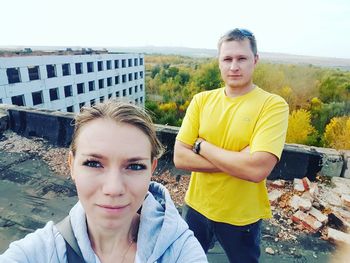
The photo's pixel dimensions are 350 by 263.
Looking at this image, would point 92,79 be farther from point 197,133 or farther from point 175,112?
point 197,133

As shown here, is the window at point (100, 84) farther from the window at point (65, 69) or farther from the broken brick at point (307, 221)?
the broken brick at point (307, 221)

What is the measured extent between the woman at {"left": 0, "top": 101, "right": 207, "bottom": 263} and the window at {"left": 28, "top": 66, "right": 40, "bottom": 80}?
23.8m

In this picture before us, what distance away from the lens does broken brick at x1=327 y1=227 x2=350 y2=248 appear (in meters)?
2.52

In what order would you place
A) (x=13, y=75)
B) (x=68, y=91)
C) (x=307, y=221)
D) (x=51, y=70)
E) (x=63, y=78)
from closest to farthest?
1. (x=307, y=221)
2. (x=13, y=75)
3. (x=51, y=70)
4. (x=63, y=78)
5. (x=68, y=91)

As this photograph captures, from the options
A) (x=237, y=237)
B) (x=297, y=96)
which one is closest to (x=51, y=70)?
(x=237, y=237)

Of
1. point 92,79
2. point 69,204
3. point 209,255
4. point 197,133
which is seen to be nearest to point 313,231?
point 209,255

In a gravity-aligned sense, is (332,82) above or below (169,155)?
below

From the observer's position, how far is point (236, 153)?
164 cm

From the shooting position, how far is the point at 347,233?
2650mm

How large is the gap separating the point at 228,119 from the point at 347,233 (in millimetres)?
1952

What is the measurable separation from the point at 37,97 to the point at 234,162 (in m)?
24.4

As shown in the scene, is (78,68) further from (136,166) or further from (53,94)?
(136,166)

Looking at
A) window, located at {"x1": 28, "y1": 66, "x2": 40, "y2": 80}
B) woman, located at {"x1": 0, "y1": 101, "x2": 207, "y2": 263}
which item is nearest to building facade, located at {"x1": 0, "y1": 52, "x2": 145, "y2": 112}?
window, located at {"x1": 28, "y1": 66, "x2": 40, "y2": 80}

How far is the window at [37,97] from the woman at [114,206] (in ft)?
79.0
